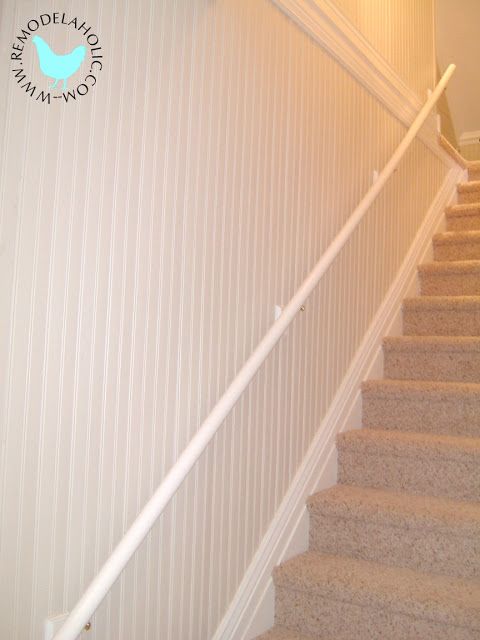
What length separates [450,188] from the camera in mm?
3770

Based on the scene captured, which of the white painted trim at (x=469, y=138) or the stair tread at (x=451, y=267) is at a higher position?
the white painted trim at (x=469, y=138)

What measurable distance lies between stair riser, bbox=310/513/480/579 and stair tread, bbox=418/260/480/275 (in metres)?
1.57

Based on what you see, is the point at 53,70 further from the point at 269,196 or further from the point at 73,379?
the point at 269,196

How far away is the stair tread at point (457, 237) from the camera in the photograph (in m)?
3.31

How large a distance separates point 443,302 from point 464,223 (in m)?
0.89

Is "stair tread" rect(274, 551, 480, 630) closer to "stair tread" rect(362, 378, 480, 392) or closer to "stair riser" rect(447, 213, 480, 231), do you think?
"stair tread" rect(362, 378, 480, 392)

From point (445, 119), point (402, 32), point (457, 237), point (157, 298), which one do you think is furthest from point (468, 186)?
point (157, 298)

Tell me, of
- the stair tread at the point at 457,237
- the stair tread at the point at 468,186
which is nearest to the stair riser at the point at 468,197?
the stair tread at the point at 468,186

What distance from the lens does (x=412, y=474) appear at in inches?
85.7

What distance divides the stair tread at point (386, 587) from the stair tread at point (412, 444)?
0.41m

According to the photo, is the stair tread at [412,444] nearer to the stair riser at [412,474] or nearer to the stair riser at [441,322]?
the stair riser at [412,474]

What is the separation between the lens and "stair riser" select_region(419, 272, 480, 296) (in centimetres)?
308

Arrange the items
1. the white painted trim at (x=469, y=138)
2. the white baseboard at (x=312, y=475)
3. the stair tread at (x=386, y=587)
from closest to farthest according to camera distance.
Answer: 1. the stair tread at (x=386, y=587)
2. the white baseboard at (x=312, y=475)
3. the white painted trim at (x=469, y=138)

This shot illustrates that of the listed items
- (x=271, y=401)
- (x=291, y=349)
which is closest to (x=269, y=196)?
(x=291, y=349)
